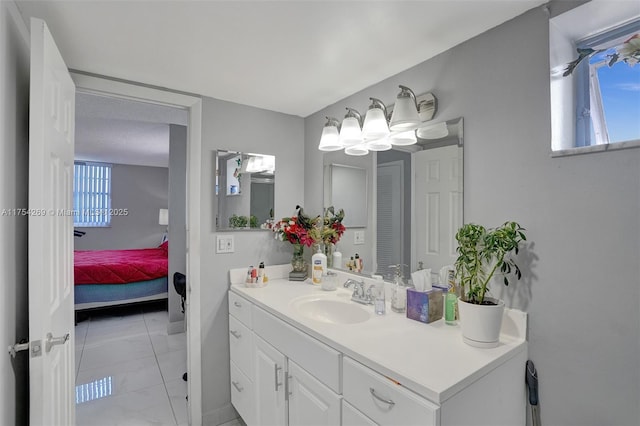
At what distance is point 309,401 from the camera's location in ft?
4.19

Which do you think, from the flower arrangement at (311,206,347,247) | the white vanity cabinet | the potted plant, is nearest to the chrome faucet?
the flower arrangement at (311,206,347,247)

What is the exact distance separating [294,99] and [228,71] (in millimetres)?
519

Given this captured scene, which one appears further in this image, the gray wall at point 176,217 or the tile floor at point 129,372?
the gray wall at point 176,217

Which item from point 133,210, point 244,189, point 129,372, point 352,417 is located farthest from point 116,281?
point 352,417

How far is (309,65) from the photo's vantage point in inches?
62.7

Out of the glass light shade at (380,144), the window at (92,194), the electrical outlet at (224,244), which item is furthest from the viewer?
the window at (92,194)

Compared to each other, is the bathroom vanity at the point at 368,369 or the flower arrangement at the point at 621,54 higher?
the flower arrangement at the point at 621,54

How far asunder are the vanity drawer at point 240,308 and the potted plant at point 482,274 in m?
1.19

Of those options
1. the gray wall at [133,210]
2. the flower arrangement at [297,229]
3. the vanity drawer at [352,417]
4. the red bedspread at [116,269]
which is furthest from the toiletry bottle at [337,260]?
the gray wall at [133,210]

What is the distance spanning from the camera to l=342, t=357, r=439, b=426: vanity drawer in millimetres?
854

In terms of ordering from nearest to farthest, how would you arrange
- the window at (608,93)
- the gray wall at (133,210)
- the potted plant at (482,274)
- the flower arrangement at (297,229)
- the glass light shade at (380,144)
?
the window at (608,93)
the potted plant at (482,274)
the glass light shade at (380,144)
the flower arrangement at (297,229)
the gray wall at (133,210)

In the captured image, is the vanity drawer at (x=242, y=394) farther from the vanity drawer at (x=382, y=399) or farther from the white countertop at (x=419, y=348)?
the vanity drawer at (x=382, y=399)

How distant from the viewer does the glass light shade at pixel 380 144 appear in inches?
66.1

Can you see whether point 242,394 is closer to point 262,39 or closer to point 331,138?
point 331,138
